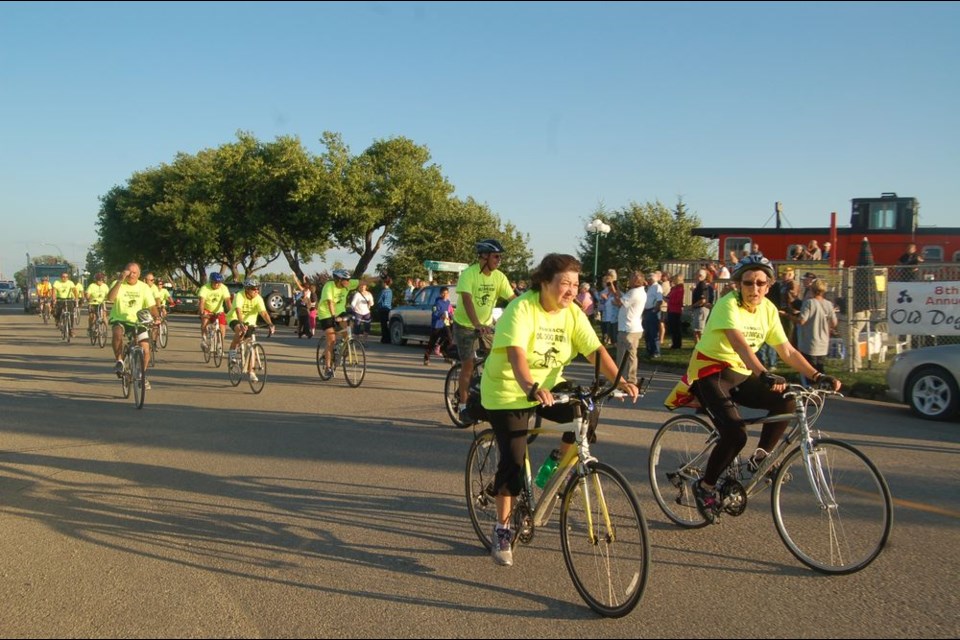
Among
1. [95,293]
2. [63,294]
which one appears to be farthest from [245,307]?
[63,294]

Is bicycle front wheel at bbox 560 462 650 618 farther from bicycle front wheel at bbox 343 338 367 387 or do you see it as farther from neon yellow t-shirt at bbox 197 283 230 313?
neon yellow t-shirt at bbox 197 283 230 313

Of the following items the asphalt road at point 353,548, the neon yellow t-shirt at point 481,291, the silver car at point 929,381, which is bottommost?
the asphalt road at point 353,548

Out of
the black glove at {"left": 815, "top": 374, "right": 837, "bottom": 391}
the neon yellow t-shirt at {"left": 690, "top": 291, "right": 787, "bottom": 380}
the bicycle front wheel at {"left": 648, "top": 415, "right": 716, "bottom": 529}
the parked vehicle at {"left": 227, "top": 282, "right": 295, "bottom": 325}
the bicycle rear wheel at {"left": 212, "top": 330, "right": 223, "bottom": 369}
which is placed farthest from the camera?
the parked vehicle at {"left": 227, "top": 282, "right": 295, "bottom": 325}

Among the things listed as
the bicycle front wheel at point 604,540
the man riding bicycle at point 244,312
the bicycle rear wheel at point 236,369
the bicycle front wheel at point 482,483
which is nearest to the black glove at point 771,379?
the bicycle front wheel at point 604,540

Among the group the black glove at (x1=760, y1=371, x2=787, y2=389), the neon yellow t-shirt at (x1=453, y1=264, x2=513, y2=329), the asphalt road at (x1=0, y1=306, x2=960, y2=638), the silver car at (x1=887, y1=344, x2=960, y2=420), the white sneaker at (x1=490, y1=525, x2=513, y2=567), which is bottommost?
the asphalt road at (x1=0, y1=306, x2=960, y2=638)

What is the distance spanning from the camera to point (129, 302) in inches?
483

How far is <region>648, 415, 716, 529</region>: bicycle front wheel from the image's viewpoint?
584cm

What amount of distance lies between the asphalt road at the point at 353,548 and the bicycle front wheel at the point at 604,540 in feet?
0.46

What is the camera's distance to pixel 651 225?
4016 centimetres

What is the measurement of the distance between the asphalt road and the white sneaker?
0.08 m

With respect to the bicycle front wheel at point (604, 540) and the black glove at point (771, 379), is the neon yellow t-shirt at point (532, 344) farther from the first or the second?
the black glove at point (771, 379)

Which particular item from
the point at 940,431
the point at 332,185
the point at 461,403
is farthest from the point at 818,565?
the point at 332,185

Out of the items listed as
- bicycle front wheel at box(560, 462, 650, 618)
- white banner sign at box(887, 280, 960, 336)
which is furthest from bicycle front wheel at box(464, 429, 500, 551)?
white banner sign at box(887, 280, 960, 336)

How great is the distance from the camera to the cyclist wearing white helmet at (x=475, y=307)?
909cm
